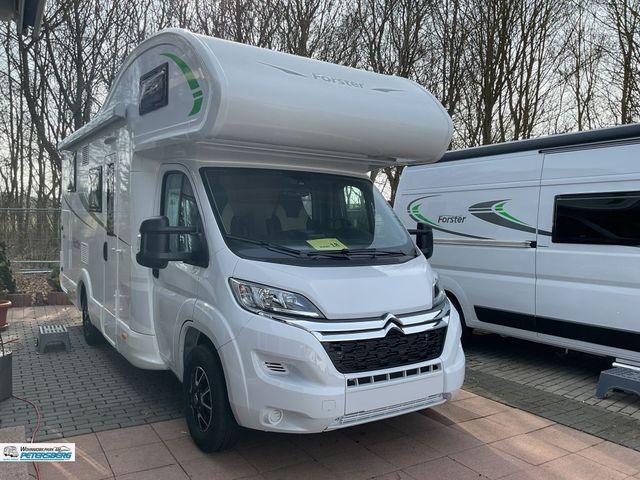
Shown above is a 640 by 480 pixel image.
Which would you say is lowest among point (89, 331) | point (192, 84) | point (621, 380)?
point (89, 331)

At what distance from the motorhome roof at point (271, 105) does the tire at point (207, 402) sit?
1641 mm

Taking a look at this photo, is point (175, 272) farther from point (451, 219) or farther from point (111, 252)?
point (451, 219)

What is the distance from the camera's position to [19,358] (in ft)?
22.1

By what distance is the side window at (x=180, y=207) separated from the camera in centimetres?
430

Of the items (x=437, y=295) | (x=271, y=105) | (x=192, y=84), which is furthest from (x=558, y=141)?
(x=192, y=84)

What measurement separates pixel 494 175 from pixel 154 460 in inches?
199

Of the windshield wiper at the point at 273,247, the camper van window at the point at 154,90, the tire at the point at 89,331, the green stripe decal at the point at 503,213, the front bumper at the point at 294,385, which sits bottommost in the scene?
the tire at the point at 89,331

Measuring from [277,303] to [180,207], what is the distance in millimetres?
1470

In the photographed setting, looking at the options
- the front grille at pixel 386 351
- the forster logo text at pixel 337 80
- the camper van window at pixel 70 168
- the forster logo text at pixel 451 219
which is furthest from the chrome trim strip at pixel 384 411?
the camper van window at pixel 70 168

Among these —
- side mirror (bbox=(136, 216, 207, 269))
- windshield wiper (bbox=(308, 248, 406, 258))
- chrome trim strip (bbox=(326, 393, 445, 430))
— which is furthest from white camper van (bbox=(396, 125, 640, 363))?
side mirror (bbox=(136, 216, 207, 269))

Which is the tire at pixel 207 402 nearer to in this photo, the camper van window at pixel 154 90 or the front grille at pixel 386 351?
the front grille at pixel 386 351

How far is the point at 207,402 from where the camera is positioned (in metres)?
3.98

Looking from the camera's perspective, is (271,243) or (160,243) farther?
(271,243)

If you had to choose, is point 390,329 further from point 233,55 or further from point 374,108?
point 233,55
